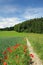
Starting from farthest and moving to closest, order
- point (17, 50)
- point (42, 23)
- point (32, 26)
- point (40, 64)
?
point (32, 26) → point (42, 23) → point (17, 50) → point (40, 64)

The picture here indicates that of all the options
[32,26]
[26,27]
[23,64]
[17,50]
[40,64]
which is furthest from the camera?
[26,27]

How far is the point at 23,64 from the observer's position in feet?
26.6

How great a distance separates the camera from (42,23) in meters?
75.6

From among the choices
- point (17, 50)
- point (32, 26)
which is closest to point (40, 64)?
point (17, 50)

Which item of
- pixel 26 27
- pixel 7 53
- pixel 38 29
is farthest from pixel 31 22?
pixel 7 53

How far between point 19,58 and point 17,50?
2.30m

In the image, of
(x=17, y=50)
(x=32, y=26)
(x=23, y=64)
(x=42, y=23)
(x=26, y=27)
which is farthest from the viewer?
(x=26, y=27)

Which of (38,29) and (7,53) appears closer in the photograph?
(7,53)

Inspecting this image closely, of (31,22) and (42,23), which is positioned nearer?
(42,23)

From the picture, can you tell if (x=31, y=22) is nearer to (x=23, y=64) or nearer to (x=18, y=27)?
(x=18, y=27)

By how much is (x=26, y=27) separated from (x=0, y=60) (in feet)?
258

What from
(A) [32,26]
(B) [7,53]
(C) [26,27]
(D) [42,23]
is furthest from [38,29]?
(B) [7,53]

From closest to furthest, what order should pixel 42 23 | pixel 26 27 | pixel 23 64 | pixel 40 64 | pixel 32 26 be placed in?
pixel 23 64 → pixel 40 64 → pixel 42 23 → pixel 32 26 → pixel 26 27

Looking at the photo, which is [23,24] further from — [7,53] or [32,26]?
[7,53]
